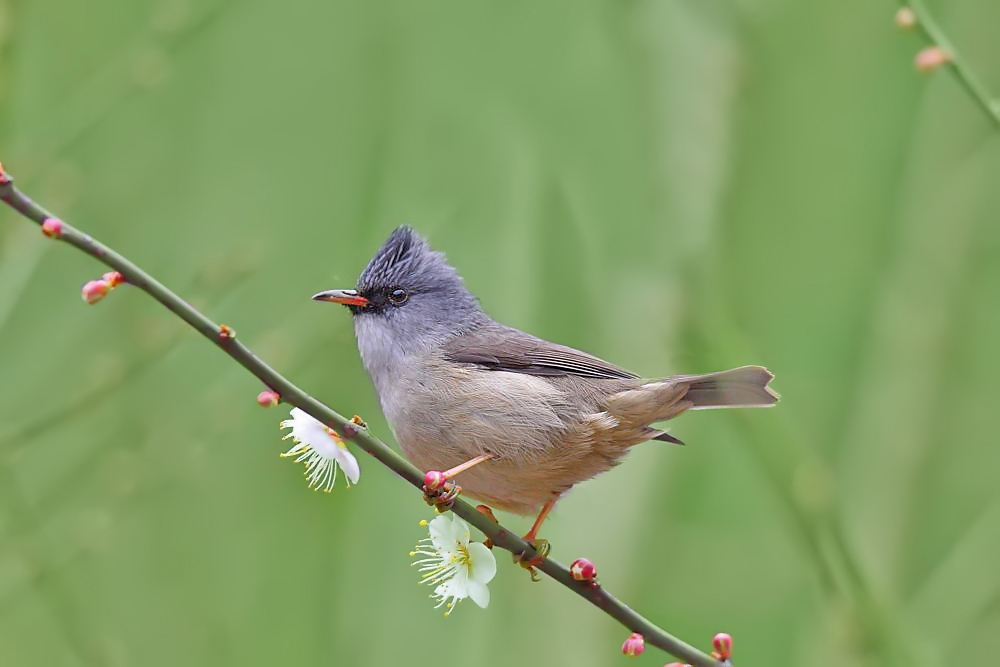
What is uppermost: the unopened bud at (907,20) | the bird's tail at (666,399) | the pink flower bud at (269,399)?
the unopened bud at (907,20)

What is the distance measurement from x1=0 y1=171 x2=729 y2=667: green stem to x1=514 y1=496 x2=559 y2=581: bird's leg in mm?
100

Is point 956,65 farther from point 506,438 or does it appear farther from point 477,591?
point 477,591

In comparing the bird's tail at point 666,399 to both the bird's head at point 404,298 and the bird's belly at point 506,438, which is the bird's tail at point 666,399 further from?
the bird's head at point 404,298

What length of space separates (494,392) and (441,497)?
0.91m

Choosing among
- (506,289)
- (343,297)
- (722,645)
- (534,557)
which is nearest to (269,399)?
(534,557)

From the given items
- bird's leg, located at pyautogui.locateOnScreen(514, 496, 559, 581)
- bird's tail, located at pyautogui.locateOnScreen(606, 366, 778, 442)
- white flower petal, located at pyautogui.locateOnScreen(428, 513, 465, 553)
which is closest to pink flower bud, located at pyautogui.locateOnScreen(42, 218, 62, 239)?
white flower petal, located at pyautogui.locateOnScreen(428, 513, 465, 553)

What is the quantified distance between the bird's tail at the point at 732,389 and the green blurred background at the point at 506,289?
0.44ft

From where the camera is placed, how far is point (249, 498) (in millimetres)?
5191

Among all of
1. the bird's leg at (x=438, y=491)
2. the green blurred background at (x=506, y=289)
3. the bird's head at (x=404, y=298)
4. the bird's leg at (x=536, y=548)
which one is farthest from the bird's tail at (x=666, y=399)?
the bird's leg at (x=438, y=491)

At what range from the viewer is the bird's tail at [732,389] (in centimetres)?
356

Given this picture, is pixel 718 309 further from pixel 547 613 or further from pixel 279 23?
pixel 279 23

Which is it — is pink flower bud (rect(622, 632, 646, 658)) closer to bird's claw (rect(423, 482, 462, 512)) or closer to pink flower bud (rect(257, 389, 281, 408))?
bird's claw (rect(423, 482, 462, 512))

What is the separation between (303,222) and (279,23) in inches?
39.7

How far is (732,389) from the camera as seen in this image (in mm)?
3639
